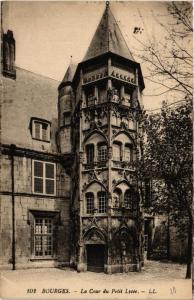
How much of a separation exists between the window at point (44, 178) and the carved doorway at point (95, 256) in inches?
84.9

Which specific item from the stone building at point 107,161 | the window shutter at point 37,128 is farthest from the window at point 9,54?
the window shutter at point 37,128

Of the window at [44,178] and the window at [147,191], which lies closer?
the window at [147,191]

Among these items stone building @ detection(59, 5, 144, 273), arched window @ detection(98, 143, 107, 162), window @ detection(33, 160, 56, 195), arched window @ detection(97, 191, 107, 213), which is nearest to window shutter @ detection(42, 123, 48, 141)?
window @ detection(33, 160, 56, 195)

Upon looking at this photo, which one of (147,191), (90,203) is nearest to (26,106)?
(90,203)

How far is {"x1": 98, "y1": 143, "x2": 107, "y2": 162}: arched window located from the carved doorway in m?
2.49

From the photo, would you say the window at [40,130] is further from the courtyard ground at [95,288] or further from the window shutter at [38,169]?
the courtyard ground at [95,288]

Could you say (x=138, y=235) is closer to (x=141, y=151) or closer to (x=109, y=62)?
(x=141, y=151)

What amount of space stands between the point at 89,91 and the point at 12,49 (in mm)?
3382

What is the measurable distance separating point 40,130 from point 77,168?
64.0 inches

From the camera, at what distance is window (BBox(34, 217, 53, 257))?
11250mm

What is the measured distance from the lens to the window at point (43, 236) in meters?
11.2

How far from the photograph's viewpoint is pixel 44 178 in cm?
1195

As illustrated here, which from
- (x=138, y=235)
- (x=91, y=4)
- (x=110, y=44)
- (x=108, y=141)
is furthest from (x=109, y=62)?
(x=138, y=235)

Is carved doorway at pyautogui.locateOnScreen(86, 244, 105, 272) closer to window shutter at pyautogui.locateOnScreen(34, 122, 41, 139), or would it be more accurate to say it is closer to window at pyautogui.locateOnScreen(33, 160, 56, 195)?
window at pyautogui.locateOnScreen(33, 160, 56, 195)
